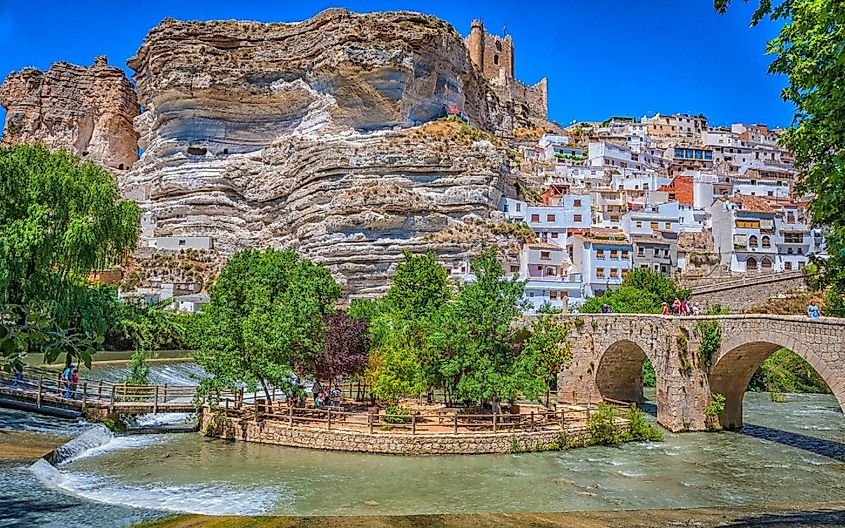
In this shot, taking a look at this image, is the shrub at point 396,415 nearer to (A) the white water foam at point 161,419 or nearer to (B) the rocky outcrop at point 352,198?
(A) the white water foam at point 161,419

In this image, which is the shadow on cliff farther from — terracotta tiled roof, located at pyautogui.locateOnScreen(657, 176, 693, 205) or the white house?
terracotta tiled roof, located at pyautogui.locateOnScreen(657, 176, 693, 205)

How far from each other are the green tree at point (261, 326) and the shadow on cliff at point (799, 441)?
14.9 metres

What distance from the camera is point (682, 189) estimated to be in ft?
240

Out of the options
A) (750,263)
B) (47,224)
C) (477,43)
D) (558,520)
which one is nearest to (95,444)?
(47,224)

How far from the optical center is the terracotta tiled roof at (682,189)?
71875 mm

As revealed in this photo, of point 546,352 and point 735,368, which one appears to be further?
point 546,352

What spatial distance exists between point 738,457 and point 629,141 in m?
74.1

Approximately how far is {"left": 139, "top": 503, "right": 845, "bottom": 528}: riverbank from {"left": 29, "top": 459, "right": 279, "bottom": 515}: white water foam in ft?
25.2

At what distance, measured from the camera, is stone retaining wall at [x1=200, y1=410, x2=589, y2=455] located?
21.0m

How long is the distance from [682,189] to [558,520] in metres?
71.5

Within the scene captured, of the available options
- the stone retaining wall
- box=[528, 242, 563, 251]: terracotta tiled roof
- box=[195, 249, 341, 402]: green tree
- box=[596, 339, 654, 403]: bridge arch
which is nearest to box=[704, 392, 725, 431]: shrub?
box=[596, 339, 654, 403]: bridge arch

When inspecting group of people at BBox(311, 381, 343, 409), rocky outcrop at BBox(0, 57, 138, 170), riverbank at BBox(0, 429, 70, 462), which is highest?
rocky outcrop at BBox(0, 57, 138, 170)

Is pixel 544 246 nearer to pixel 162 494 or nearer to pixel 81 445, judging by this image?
pixel 81 445

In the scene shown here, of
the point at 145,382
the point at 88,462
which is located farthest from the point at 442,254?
the point at 88,462
